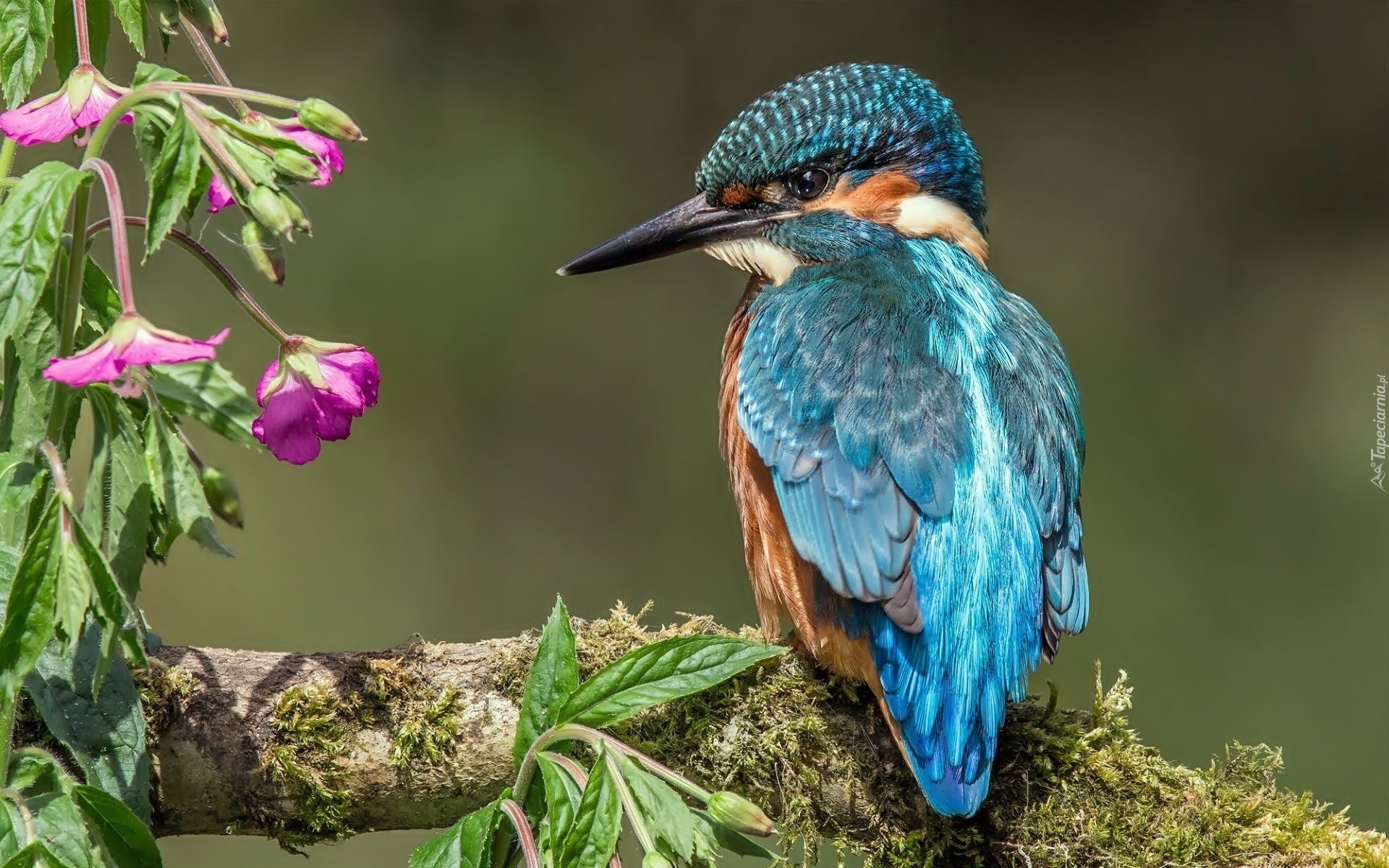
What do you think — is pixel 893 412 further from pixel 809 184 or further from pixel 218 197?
pixel 218 197

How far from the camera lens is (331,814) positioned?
Answer: 1.46m

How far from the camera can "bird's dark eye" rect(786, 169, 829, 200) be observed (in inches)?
79.7

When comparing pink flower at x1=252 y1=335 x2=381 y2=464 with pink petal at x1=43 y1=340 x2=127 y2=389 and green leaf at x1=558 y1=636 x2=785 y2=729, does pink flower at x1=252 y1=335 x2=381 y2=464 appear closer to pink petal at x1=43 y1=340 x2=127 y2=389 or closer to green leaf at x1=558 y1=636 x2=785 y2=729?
pink petal at x1=43 y1=340 x2=127 y2=389

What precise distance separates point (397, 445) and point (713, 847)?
341 cm

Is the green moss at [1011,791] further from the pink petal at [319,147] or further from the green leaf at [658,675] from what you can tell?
the pink petal at [319,147]

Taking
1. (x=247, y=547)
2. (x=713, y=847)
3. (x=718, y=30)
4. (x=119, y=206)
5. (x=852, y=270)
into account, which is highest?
(x=718, y=30)

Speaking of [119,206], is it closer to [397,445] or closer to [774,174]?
[774,174]

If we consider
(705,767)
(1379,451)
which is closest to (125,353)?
(705,767)

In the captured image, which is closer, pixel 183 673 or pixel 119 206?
pixel 119 206

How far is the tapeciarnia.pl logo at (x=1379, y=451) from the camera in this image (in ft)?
14.0

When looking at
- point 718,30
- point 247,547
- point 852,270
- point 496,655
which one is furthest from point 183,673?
point 718,30

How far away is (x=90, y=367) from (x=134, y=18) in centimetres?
35

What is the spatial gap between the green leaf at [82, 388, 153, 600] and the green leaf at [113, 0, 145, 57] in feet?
0.99

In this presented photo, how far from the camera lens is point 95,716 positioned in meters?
1.14
